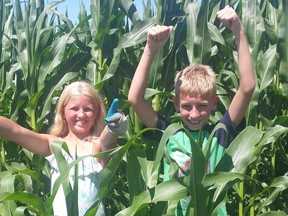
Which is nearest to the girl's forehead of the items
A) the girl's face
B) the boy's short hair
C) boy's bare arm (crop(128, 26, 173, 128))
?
the girl's face

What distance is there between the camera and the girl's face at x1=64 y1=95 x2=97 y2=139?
203 centimetres

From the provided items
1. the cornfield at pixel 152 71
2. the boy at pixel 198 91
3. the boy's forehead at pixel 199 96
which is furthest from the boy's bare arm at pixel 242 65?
the cornfield at pixel 152 71

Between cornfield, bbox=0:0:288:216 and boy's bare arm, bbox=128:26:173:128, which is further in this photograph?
cornfield, bbox=0:0:288:216

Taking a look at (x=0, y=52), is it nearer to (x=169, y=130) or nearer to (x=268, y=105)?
(x=268, y=105)

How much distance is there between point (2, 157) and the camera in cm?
290

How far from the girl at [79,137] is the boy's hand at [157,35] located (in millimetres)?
335

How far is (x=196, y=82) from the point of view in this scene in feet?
5.94

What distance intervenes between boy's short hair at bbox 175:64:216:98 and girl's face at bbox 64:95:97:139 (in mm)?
365

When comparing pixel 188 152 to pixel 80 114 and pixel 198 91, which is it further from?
pixel 80 114

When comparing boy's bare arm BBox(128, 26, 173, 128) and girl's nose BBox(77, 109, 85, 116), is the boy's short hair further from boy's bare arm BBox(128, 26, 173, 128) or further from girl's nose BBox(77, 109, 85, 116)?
girl's nose BBox(77, 109, 85, 116)

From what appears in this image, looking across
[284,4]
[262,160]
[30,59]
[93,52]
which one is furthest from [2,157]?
[284,4]

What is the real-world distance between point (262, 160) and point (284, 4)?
760 millimetres

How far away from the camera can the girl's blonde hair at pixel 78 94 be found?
6.77 ft

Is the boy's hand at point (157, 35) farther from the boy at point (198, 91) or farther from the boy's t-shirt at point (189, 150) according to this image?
the boy's t-shirt at point (189, 150)
